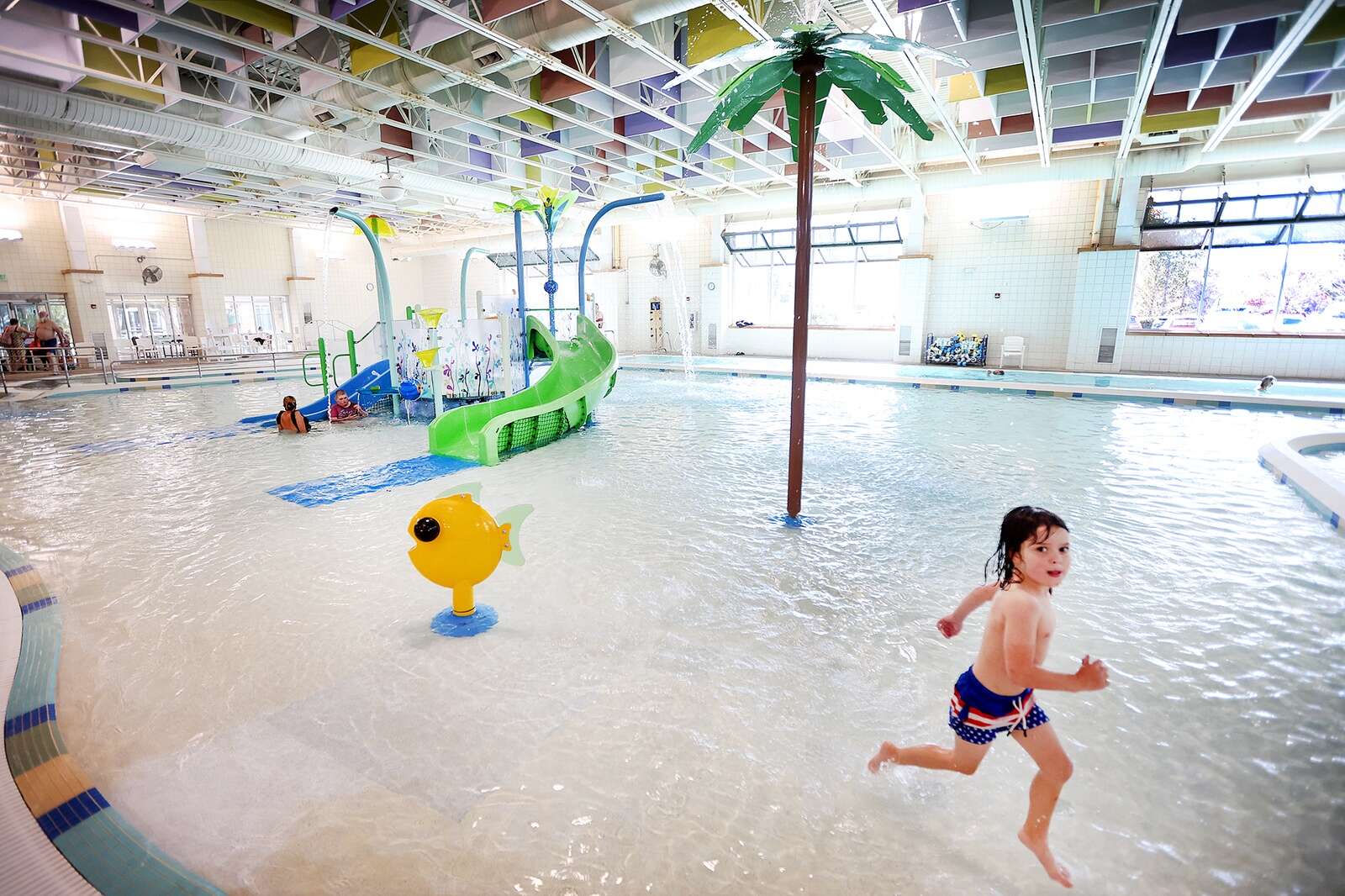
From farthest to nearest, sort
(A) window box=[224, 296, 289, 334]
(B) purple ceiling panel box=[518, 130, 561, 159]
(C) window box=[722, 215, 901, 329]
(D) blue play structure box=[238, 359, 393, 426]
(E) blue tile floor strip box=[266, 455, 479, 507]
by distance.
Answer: (A) window box=[224, 296, 289, 334], (C) window box=[722, 215, 901, 329], (B) purple ceiling panel box=[518, 130, 561, 159], (D) blue play structure box=[238, 359, 393, 426], (E) blue tile floor strip box=[266, 455, 479, 507]

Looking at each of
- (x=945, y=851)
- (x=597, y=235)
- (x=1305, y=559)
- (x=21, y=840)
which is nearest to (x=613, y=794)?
(x=945, y=851)

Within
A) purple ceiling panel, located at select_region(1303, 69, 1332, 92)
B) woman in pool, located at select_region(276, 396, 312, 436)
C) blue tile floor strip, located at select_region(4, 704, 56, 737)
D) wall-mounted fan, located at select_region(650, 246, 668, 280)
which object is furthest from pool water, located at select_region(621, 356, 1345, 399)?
blue tile floor strip, located at select_region(4, 704, 56, 737)

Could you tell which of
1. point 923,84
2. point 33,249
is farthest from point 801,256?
point 33,249

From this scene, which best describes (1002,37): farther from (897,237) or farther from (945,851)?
(897,237)

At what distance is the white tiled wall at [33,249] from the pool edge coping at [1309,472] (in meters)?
22.9

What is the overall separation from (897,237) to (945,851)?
47.7ft

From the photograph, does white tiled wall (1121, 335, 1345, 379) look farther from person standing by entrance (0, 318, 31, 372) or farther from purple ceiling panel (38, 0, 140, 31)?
person standing by entrance (0, 318, 31, 372)

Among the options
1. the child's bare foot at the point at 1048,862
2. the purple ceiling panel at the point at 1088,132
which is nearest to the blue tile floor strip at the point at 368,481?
the child's bare foot at the point at 1048,862

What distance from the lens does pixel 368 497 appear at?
4746 mm

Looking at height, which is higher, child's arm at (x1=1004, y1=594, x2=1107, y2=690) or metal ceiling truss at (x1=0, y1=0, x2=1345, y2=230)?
metal ceiling truss at (x1=0, y1=0, x2=1345, y2=230)

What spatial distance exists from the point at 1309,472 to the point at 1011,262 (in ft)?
30.1

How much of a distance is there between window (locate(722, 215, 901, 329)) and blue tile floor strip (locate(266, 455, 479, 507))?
1088 cm

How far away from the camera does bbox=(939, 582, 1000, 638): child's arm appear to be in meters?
1.64

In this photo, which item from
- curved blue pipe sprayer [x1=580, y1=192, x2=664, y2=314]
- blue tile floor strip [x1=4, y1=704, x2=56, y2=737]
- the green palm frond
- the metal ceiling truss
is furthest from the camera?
curved blue pipe sprayer [x1=580, y1=192, x2=664, y2=314]
